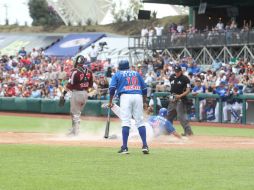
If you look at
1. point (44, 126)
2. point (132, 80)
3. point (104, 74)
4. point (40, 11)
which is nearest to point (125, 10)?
point (40, 11)

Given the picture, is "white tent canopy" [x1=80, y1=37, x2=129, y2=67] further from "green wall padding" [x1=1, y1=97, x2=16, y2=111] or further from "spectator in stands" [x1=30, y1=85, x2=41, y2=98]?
"green wall padding" [x1=1, y1=97, x2=16, y2=111]

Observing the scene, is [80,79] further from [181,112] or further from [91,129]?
[91,129]

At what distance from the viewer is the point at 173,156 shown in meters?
12.5

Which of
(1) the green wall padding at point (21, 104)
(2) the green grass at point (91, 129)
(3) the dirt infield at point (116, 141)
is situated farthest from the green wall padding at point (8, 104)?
(3) the dirt infield at point (116, 141)

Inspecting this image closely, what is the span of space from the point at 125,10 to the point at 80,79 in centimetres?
4570

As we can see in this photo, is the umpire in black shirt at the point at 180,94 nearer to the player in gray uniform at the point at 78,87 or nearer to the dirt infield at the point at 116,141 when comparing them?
the dirt infield at the point at 116,141

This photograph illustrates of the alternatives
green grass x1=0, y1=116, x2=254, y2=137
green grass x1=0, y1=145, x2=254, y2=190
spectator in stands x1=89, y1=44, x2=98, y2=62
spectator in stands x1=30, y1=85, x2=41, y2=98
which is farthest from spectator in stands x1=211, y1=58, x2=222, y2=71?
green grass x1=0, y1=145, x2=254, y2=190

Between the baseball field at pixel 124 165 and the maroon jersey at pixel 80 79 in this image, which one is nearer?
the baseball field at pixel 124 165

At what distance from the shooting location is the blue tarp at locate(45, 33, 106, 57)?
149 ft

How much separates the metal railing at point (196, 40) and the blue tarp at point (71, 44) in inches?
222

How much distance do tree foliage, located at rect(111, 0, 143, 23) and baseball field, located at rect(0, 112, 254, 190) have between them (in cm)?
4478

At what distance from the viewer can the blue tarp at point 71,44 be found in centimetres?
4528

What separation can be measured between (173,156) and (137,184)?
363cm

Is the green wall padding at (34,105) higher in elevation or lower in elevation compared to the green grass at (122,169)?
lower
